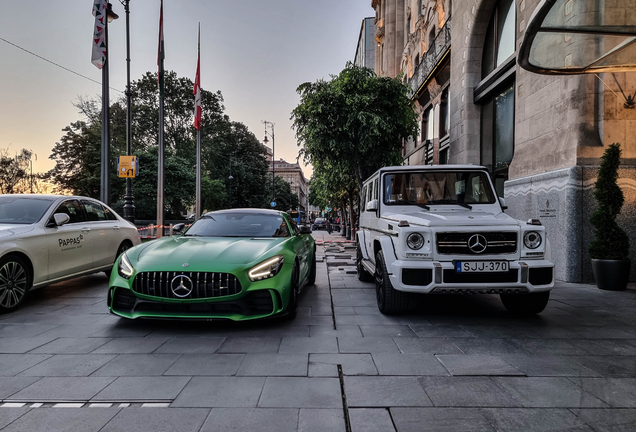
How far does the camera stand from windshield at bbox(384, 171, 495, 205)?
593 cm

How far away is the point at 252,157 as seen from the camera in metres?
53.5

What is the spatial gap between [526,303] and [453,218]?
58.0 inches

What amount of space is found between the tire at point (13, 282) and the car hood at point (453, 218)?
490 cm

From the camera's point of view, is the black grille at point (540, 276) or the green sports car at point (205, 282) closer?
the green sports car at point (205, 282)

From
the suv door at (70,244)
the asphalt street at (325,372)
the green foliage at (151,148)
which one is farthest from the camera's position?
the green foliage at (151,148)

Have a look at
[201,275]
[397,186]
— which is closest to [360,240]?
[397,186]

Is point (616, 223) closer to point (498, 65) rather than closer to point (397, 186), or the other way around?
point (397, 186)

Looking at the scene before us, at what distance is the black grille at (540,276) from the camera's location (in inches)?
176

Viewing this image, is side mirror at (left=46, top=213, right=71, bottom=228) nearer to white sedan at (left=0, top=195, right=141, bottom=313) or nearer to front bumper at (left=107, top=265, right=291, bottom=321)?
white sedan at (left=0, top=195, right=141, bottom=313)

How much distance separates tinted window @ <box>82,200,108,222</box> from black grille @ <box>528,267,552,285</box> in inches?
269

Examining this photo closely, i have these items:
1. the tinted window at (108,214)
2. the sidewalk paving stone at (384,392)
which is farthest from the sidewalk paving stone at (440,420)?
the tinted window at (108,214)

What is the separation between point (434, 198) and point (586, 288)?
12.2 feet

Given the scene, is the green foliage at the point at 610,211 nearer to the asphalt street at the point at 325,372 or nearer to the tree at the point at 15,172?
the asphalt street at the point at 325,372

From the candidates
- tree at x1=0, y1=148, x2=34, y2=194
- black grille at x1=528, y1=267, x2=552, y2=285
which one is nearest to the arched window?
black grille at x1=528, y1=267, x2=552, y2=285
